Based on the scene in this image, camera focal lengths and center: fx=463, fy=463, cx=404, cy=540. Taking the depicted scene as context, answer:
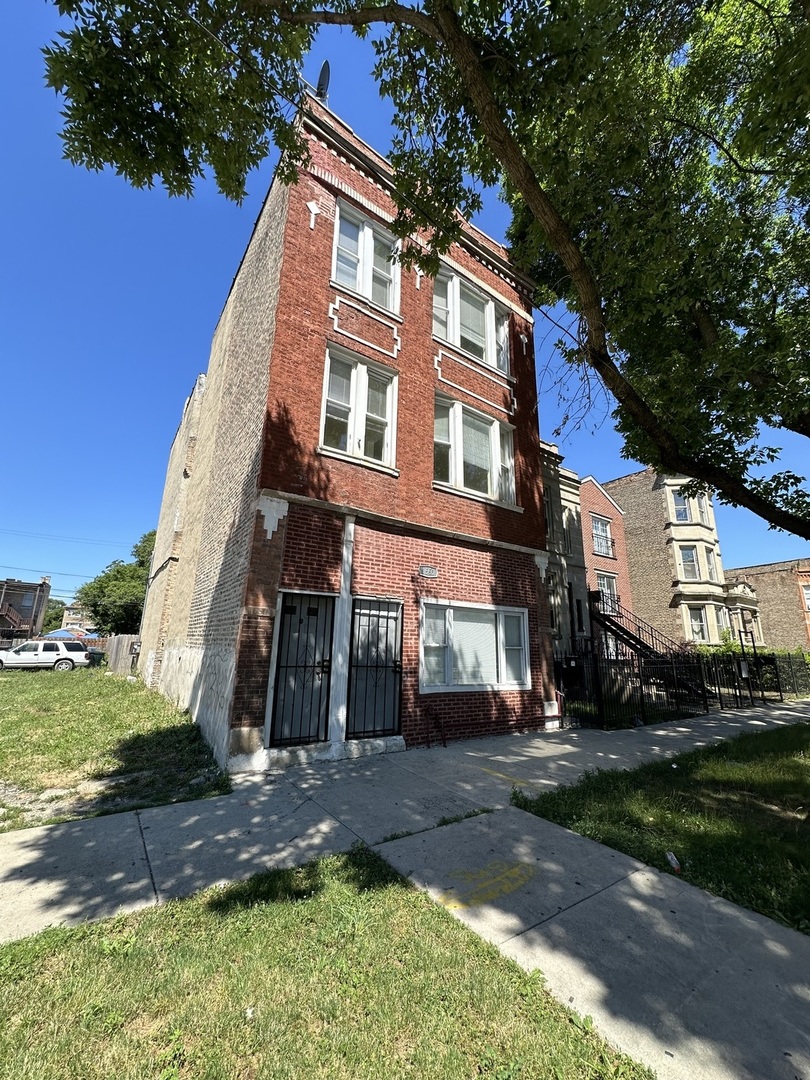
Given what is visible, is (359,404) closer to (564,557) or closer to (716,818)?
(716,818)

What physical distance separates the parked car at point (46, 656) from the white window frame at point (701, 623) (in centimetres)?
3429

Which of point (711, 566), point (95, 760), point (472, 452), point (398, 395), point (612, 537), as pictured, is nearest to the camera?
point (95, 760)

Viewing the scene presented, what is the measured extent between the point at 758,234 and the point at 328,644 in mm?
11868

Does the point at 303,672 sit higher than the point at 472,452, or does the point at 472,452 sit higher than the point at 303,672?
the point at 472,452

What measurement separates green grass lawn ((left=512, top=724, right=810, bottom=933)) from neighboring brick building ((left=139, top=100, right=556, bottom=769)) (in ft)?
11.3

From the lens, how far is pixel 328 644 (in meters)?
7.78

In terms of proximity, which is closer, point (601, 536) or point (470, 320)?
point (470, 320)

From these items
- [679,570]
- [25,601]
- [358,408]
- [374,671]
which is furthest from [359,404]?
[25,601]

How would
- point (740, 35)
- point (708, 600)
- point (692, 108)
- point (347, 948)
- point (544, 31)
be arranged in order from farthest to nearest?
point (708, 600), point (692, 108), point (740, 35), point (544, 31), point (347, 948)

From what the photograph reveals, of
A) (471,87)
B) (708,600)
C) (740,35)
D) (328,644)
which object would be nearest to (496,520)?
(328,644)

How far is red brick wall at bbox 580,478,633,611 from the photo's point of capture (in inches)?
970

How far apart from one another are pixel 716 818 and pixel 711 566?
26.7 meters

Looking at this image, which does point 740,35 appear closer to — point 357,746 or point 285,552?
point 285,552

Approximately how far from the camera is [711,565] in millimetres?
27234
